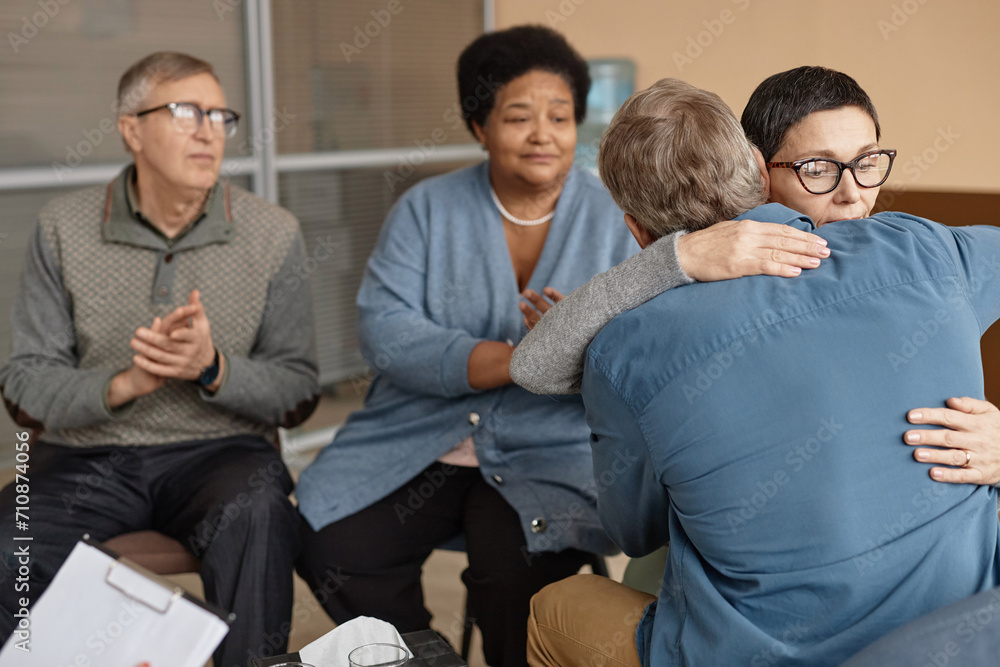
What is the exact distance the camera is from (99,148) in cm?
301

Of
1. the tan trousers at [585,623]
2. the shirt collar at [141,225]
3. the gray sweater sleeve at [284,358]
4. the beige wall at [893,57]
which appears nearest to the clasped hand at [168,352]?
the gray sweater sleeve at [284,358]

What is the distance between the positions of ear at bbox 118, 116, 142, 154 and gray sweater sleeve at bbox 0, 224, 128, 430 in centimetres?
27

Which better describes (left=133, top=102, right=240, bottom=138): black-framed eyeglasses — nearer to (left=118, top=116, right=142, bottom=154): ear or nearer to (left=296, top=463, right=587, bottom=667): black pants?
(left=118, top=116, right=142, bottom=154): ear

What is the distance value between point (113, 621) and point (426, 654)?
0.44 metres

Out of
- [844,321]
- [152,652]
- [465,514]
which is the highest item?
[844,321]

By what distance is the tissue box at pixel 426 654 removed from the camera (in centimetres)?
120

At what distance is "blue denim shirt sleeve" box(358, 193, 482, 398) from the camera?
1.82 m

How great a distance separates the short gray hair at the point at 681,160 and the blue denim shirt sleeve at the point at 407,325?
69 cm

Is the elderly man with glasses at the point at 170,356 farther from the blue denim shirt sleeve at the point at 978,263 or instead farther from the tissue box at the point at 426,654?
the blue denim shirt sleeve at the point at 978,263

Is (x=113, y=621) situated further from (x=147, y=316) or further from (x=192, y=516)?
(x=147, y=316)

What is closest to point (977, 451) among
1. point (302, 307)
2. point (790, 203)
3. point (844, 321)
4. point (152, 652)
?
point (844, 321)

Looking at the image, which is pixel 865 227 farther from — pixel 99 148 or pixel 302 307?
pixel 99 148

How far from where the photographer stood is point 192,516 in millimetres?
1780

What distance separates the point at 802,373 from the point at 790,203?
0.42 m
